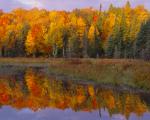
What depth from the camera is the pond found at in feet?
74.4

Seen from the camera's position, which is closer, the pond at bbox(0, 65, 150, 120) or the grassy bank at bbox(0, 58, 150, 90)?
the pond at bbox(0, 65, 150, 120)

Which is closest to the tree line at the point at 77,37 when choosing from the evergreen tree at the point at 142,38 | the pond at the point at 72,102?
the evergreen tree at the point at 142,38

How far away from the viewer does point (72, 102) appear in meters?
28.1

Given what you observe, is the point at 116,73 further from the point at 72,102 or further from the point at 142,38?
the point at 142,38

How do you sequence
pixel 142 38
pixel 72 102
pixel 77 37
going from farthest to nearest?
1. pixel 77 37
2. pixel 142 38
3. pixel 72 102

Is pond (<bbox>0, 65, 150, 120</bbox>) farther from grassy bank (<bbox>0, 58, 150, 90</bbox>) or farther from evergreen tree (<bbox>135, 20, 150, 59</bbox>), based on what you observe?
evergreen tree (<bbox>135, 20, 150, 59</bbox>)

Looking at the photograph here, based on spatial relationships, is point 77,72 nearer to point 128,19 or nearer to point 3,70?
point 3,70

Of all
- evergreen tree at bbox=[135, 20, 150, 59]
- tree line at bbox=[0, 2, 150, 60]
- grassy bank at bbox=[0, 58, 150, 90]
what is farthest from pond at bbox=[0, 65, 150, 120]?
tree line at bbox=[0, 2, 150, 60]

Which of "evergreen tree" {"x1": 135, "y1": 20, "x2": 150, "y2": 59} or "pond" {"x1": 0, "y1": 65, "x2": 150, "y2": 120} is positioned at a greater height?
"evergreen tree" {"x1": 135, "y1": 20, "x2": 150, "y2": 59}

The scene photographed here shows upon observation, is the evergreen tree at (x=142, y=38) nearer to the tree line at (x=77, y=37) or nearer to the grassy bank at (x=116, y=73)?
the tree line at (x=77, y=37)

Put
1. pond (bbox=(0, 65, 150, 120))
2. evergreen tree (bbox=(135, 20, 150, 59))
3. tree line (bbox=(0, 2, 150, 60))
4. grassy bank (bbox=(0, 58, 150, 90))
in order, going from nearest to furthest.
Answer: pond (bbox=(0, 65, 150, 120)) < grassy bank (bbox=(0, 58, 150, 90)) < evergreen tree (bbox=(135, 20, 150, 59)) < tree line (bbox=(0, 2, 150, 60))

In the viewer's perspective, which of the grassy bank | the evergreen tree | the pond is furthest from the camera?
the evergreen tree

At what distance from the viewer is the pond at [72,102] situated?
22.7 meters

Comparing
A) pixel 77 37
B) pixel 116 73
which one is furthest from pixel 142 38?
pixel 116 73
